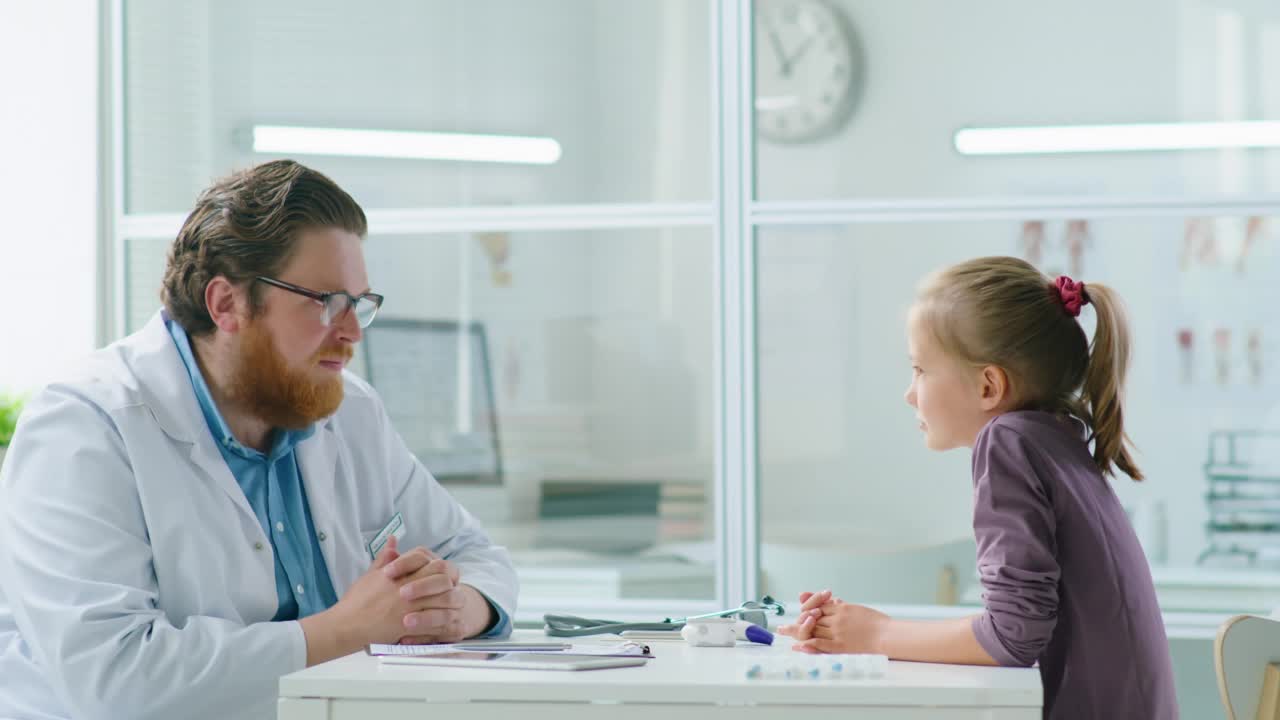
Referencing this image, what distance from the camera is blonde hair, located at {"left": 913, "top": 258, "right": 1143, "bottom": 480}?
1593 mm

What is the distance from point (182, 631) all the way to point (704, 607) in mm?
2077

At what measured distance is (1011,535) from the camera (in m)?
1.44

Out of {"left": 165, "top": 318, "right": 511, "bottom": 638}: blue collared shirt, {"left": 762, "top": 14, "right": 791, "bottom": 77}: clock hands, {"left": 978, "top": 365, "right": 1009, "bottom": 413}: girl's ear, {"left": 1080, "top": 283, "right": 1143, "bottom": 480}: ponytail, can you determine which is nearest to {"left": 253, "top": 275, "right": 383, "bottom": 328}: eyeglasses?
{"left": 165, "top": 318, "right": 511, "bottom": 638}: blue collared shirt

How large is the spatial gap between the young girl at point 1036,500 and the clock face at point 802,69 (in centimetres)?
205

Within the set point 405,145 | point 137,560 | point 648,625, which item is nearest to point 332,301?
point 137,560

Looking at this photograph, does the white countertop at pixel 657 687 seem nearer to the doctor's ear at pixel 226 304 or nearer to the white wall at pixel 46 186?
the doctor's ear at pixel 226 304

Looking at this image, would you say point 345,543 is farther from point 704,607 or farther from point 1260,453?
point 1260,453

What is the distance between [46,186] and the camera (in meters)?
4.05

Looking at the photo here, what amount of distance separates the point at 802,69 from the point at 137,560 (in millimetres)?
2426

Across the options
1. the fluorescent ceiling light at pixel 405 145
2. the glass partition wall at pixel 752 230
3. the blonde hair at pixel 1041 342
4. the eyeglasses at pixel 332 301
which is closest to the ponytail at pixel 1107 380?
the blonde hair at pixel 1041 342

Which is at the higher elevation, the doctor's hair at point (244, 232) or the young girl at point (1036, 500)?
the doctor's hair at point (244, 232)

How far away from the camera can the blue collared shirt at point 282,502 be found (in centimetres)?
192

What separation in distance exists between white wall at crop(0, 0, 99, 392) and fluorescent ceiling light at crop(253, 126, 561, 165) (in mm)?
570

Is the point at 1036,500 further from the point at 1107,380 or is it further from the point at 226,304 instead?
the point at 226,304
